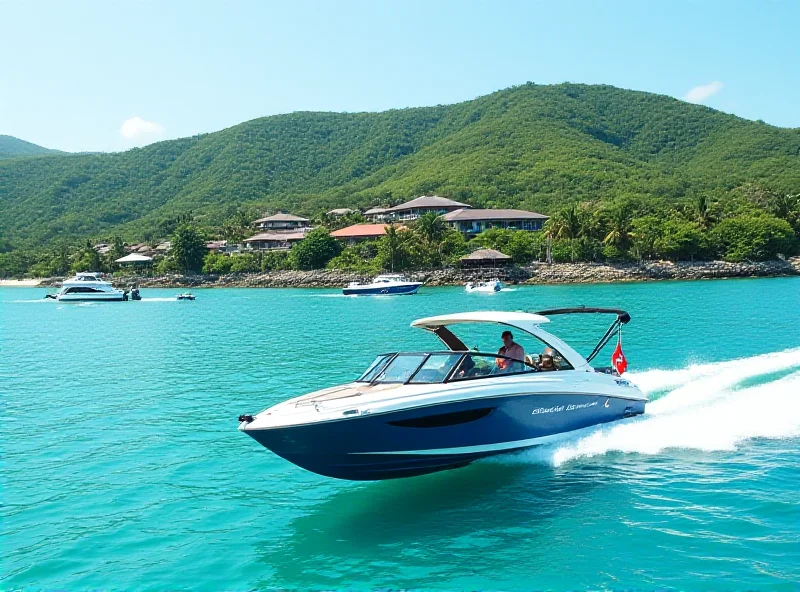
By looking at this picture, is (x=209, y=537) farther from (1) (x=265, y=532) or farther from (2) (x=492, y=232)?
(2) (x=492, y=232)

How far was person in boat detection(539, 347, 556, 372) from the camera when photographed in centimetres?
1304

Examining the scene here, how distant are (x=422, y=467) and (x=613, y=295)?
54711 mm

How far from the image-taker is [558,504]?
1078 centimetres

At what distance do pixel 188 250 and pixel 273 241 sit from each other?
15244mm

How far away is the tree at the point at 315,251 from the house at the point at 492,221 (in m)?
19.5

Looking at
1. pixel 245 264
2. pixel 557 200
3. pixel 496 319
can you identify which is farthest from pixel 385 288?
pixel 557 200

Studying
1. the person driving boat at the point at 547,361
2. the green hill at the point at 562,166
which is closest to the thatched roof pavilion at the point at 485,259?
the green hill at the point at 562,166

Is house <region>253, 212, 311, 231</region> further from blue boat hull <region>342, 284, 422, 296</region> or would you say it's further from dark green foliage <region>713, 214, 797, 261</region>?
dark green foliage <region>713, 214, 797, 261</region>

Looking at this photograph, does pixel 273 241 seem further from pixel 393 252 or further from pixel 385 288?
pixel 385 288

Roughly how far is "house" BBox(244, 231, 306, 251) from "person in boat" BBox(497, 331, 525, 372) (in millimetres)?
116911

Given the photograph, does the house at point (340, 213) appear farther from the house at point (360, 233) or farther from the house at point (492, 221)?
the house at point (492, 221)

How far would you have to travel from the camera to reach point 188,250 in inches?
4899

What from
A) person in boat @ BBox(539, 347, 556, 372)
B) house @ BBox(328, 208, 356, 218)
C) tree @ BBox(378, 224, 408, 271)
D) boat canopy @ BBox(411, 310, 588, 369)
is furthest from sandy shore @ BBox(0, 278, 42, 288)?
person in boat @ BBox(539, 347, 556, 372)

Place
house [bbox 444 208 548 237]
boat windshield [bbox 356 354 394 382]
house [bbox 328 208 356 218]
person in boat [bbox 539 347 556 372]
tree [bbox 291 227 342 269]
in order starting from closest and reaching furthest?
1. boat windshield [bbox 356 354 394 382]
2. person in boat [bbox 539 347 556 372]
3. tree [bbox 291 227 342 269]
4. house [bbox 444 208 548 237]
5. house [bbox 328 208 356 218]
